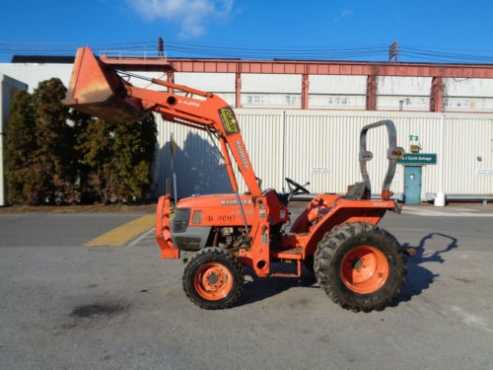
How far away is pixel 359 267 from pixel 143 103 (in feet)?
10.4

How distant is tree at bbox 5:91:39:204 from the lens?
1471 cm

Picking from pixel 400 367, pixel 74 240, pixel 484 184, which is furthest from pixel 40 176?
pixel 484 184

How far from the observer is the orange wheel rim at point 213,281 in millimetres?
4180

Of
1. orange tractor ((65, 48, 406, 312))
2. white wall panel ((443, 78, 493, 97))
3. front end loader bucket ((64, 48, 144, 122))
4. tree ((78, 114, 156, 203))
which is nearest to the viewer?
front end loader bucket ((64, 48, 144, 122))

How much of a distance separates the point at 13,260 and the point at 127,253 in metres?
1.91

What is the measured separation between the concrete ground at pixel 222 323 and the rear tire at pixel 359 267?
190mm

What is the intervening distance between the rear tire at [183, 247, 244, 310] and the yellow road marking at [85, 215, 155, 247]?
4.21 metres

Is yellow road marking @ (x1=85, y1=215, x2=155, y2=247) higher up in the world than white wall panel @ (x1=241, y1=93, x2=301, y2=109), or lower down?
lower down

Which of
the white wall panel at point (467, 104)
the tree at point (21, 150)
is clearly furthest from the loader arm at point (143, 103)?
the white wall panel at point (467, 104)

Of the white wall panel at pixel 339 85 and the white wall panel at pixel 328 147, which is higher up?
the white wall panel at pixel 339 85

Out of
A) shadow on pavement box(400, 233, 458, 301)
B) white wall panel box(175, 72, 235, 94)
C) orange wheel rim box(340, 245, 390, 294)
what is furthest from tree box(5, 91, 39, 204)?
orange wheel rim box(340, 245, 390, 294)

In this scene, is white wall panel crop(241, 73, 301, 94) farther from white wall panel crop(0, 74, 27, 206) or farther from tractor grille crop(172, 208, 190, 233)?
tractor grille crop(172, 208, 190, 233)

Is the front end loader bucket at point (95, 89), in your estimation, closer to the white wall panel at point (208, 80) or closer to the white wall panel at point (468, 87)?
the white wall panel at point (208, 80)

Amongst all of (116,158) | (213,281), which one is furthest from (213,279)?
(116,158)
